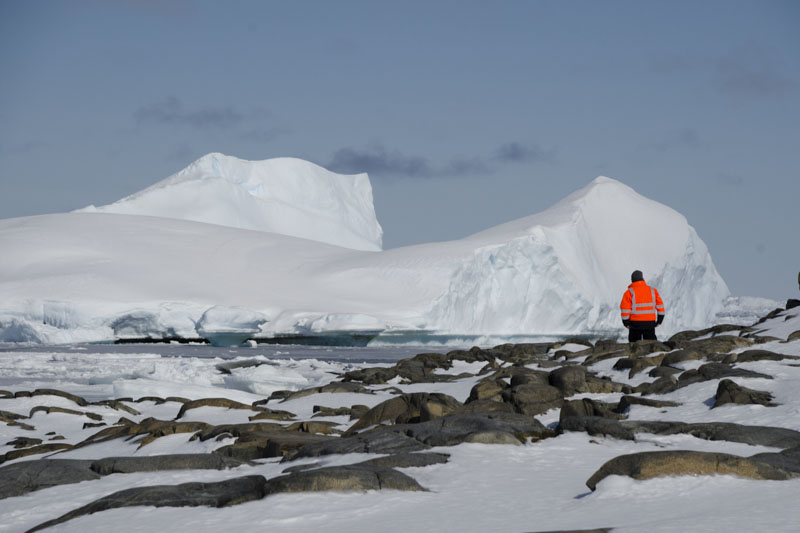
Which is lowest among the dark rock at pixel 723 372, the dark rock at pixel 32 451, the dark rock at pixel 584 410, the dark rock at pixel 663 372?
the dark rock at pixel 32 451

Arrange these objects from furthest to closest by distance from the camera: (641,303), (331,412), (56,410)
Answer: (641,303) < (56,410) < (331,412)

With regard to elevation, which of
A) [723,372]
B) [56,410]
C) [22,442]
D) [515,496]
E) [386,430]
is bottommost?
[22,442]

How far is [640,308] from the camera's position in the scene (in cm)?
1222

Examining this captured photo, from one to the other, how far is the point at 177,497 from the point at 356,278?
40.6 m

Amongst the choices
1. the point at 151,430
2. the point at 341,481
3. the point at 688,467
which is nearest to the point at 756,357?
the point at 688,467

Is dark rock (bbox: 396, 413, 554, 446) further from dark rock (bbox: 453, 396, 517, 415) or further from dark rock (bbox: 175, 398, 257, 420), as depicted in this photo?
dark rock (bbox: 175, 398, 257, 420)

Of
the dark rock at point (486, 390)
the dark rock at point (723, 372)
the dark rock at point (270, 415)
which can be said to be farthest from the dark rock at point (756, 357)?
the dark rock at point (270, 415)

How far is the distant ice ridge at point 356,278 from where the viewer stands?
38.7m

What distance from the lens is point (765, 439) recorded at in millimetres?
5738

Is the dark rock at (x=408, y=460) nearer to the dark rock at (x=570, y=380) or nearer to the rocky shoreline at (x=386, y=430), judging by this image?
the rocky shoreline at (x=386, y=430)

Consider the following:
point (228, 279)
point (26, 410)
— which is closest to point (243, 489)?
point (26, 410)

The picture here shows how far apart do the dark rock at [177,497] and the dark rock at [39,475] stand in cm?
124

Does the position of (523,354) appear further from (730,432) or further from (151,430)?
(730,432)

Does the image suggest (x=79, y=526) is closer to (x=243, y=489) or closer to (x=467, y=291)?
(x=243, y=489)
